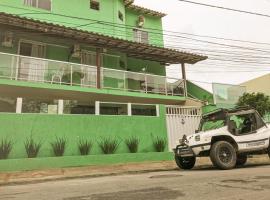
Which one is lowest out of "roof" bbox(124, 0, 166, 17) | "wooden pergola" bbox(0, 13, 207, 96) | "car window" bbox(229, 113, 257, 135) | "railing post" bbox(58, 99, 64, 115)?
"car window" bbox(229, 113, 257, 135)

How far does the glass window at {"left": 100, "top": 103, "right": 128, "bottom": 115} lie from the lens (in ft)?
56.2

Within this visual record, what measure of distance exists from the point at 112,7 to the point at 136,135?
1115cm

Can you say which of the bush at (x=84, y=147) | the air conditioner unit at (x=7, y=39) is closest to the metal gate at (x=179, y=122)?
the bush at (x=84, y=147)

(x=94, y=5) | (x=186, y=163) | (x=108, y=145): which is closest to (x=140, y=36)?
(x=94, y=5)

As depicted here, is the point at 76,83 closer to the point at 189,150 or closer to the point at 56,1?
the point at 56,1

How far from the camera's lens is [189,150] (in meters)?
9.27

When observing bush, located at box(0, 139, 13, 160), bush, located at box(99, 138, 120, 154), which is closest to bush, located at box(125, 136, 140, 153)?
bush, located at box(99, 138, 120, 154)

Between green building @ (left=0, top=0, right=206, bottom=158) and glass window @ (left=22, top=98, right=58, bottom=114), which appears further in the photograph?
glass window @ (left=22, top=98, right=58, bottom=114)

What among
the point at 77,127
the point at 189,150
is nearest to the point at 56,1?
the point at 77,127

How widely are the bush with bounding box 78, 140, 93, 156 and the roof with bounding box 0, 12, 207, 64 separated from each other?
6.31 meters

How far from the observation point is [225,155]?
352 inches

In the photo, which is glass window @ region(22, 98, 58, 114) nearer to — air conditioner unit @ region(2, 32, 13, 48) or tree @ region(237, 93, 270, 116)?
air conditioner unit @ region(2, 32, 13, 48)

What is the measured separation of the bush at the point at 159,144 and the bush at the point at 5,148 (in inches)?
237

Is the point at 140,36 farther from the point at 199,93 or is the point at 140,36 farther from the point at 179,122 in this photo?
the point at 179,122
